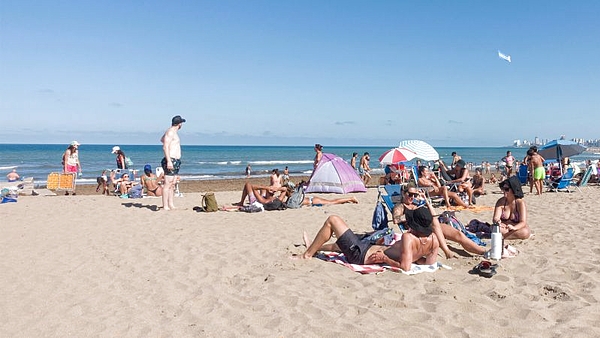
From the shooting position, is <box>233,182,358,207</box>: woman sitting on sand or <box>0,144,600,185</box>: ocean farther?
<box>0,144,600,185</box>: ocean

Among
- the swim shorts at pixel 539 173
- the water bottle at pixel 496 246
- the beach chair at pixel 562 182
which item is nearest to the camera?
the water bottle at pixel 496 246

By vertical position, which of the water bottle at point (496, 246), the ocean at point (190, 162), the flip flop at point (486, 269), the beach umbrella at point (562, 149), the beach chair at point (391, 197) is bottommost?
the ocean at point (190, 162)

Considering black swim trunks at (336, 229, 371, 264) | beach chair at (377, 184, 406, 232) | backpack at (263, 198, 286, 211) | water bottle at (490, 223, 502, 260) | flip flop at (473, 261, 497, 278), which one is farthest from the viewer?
backpack at (263, 198, 286, 211)

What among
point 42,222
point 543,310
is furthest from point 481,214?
point 42,222

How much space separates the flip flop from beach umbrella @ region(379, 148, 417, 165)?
6.58 meters

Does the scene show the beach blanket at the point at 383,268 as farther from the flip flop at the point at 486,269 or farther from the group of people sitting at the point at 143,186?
the group of people sitting at the point at 143,186

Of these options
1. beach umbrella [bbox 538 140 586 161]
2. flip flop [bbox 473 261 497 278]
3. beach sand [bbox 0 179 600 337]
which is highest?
beach umbrella [bbox 538 140 586 161]

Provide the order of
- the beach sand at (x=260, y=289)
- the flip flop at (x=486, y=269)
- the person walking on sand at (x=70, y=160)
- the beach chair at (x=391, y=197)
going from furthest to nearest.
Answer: the person walking on sand at (x=70, y=160), the beach chair at (x=391, y=197), the flip flop at (x=486, y=269), the beach sand at (x=260, y=289)

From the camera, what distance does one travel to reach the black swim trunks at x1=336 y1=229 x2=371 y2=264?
457cm

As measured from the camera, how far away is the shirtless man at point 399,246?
14.1 feet

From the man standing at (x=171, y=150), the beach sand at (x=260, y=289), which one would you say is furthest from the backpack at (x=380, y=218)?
the man standing at (x=171, y=150)

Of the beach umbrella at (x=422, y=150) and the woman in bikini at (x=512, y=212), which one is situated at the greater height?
the beach umbrella at (x=422, y=150)

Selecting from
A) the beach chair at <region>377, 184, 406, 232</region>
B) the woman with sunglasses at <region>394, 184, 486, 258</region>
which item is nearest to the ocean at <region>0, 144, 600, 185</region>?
the beach chair at <region>377, 184, 406, 232</region>

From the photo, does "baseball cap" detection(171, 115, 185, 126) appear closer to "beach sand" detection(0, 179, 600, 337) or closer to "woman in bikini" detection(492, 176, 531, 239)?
"beach sand" detection(0, 179, 600, 337)
